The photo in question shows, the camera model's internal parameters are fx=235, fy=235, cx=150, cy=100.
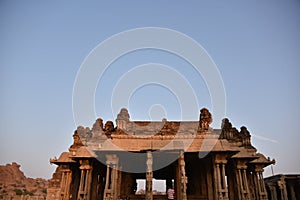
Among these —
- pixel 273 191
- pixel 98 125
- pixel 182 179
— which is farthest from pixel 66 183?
pixel 273 191

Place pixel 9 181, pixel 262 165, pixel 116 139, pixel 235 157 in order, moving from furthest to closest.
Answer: pixel 9 181, pixel 262 165, pixel 235 157, pixel 116 139

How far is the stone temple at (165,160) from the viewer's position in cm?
1653

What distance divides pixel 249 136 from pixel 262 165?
10.1 feet

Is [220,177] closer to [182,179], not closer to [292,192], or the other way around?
[182,179]

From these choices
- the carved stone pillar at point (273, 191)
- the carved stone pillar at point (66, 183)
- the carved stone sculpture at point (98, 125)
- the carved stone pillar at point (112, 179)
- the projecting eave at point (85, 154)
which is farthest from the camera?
the carved stone pillar at point (273, 191)

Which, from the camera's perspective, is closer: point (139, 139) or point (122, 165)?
point (139, 139)

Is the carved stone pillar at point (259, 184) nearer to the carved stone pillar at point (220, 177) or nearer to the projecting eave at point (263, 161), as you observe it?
the projecting eave at point (263, 161)

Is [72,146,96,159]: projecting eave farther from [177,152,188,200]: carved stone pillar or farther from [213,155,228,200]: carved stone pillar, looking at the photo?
[213,155,228,200]: carved stone pillar

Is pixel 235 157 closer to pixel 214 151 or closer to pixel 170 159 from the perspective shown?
pixel 214 151

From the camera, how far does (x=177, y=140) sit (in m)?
17.0

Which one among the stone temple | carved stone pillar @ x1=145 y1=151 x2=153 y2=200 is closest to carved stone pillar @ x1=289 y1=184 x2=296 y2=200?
the stone temple

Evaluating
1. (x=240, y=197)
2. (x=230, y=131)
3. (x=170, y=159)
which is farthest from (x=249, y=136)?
(x=170, y=159)

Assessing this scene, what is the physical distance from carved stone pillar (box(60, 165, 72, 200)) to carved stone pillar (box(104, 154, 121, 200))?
240 inches

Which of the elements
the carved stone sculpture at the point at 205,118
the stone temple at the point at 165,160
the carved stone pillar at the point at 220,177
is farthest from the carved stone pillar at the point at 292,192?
the carved stone pillar at the point at 220,177
